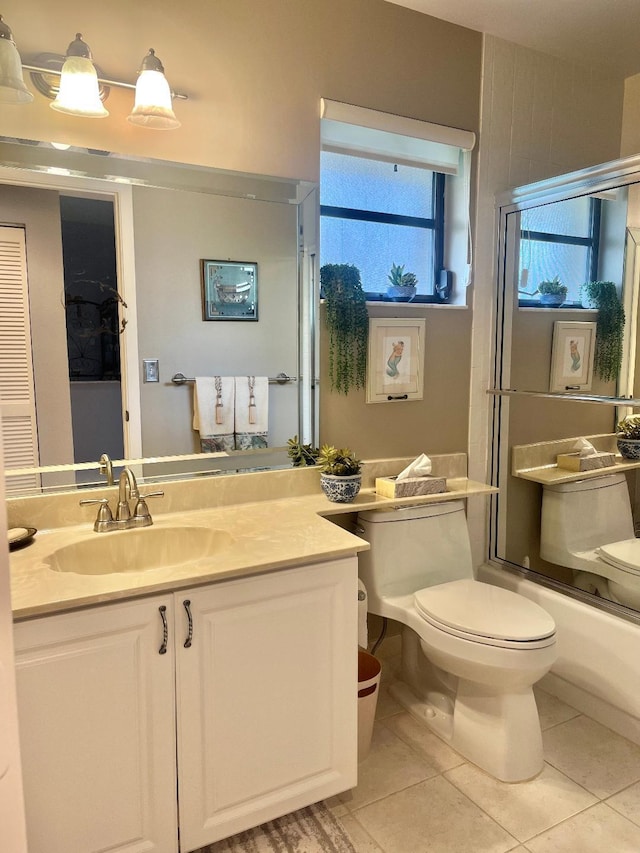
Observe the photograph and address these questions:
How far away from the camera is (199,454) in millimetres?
2096

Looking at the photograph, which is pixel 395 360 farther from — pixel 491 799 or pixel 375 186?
pixel 491 799

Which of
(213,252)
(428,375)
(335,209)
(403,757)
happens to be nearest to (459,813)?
(403,757)

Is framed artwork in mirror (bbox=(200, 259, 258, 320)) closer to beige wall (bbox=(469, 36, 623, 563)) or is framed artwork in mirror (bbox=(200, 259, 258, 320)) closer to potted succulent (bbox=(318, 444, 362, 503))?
potted succulent (bbox=(318, 444, 362, 503))

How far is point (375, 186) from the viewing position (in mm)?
2451

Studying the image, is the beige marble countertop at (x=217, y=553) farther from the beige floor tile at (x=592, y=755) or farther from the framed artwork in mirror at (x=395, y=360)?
the beige floor tile at (x=592, y=755)

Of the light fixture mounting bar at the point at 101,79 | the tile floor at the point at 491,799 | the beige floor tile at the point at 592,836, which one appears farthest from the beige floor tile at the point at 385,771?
the light fixture mounting bar at the point at 101,79

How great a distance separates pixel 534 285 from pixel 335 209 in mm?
891

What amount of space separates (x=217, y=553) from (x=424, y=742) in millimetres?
1039

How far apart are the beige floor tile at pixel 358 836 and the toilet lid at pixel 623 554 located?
1.31 metres

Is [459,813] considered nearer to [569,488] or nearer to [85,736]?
[85,736]

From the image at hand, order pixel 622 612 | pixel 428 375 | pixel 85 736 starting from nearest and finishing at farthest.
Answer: pixel 85 736 < pixel 622 612 < pixel 428 375

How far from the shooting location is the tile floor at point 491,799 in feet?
5.65

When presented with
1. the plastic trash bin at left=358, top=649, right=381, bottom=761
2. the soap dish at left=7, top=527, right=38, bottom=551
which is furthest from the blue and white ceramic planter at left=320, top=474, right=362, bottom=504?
the soap dish at left=7, top=527, right=38, bottom=551

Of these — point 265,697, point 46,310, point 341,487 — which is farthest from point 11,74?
point 265,697
